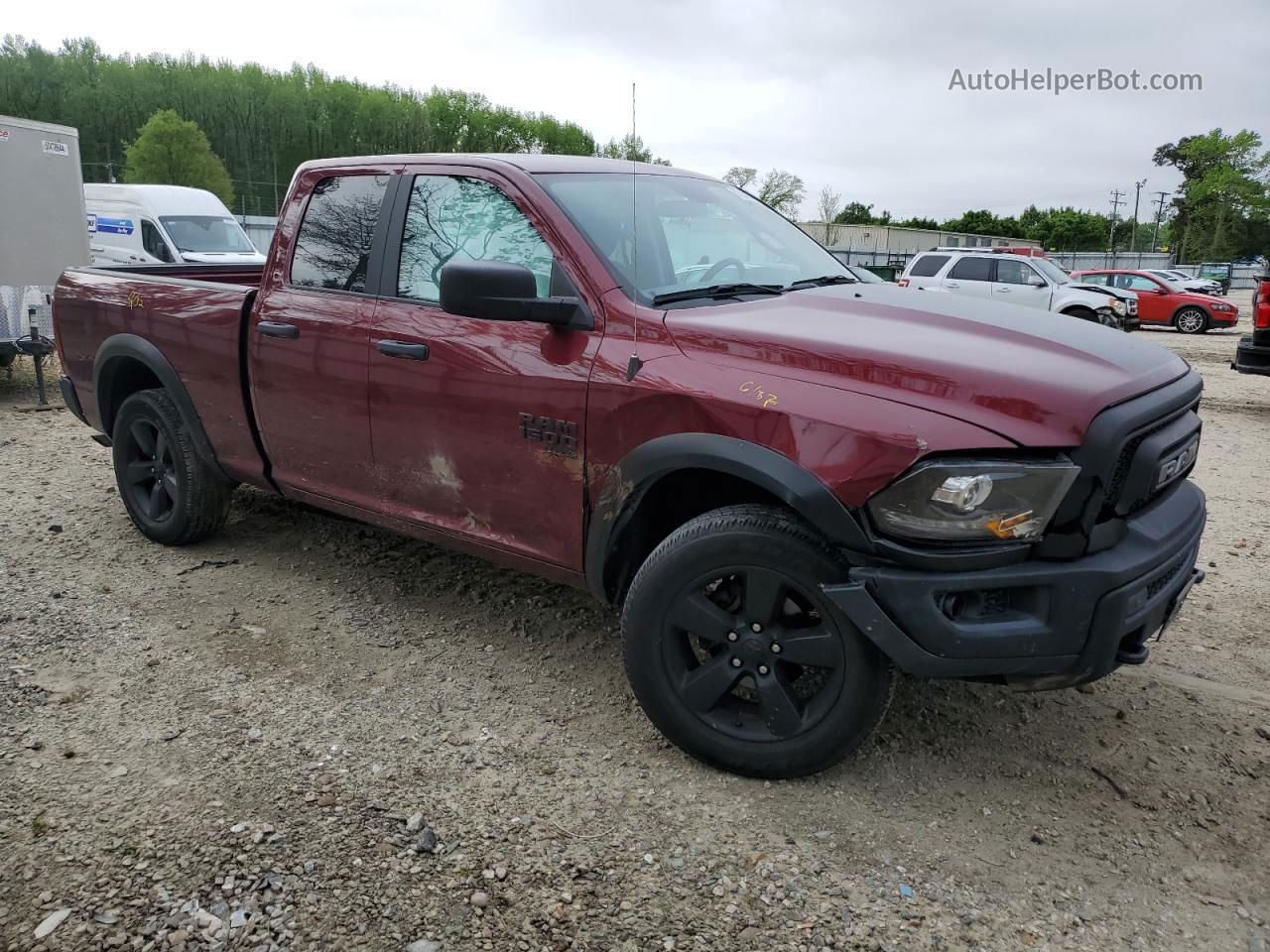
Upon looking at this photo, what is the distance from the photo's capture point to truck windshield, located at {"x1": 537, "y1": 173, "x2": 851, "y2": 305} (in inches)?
131

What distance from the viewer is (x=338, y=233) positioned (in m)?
4.07

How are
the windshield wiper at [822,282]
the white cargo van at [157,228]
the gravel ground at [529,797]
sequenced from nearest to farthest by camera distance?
the gravel ground at [529,797] < the windshield wiper at [822,282] < the white cargo van at [157,228]

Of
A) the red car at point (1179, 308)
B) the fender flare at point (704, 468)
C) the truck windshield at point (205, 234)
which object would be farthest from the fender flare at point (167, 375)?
the red car at point (1179, 308)

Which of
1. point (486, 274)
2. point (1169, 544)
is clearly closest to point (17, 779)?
point (486, 274)

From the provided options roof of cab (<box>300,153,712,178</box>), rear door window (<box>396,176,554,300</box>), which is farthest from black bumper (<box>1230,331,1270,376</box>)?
rear door window (<box>396,176,554,300</box>)

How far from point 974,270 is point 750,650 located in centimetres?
1705

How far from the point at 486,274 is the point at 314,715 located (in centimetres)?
164

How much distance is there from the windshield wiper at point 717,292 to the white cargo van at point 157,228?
15240 millimetres

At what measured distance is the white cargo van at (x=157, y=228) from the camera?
55.8 feet

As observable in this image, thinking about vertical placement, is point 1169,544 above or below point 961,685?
above

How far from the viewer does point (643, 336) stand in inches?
121

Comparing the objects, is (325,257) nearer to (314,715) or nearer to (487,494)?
(487,494)

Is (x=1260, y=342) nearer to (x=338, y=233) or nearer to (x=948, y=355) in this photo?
(x=948, y=355)

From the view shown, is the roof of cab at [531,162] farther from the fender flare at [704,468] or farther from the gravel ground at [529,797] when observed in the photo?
the gravel ground at [529,797]
